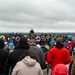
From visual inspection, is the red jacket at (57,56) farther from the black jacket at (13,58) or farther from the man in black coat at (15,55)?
the black jacket at (13,58)

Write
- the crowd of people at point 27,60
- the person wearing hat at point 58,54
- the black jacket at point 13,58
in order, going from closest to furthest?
the crowd of people at point 27,60 < the black jacket at point 13,58 < the person wearing hat at point 58,54

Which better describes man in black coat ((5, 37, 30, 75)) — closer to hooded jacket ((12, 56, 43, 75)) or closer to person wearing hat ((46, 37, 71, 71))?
hooded jacket ((12, 56, 43, 75))

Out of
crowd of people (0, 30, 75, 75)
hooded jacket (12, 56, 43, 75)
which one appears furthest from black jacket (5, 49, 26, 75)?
hooded jacket (12, 56, 43, 75)

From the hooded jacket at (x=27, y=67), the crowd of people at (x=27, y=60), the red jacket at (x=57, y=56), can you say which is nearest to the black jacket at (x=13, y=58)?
the crowd of people at (x=27, y=60)

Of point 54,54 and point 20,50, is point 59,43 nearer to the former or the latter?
point 54,54

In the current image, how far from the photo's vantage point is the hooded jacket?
25.3 ft

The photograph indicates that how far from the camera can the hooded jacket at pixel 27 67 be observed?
7723mm

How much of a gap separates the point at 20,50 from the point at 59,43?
2.10m

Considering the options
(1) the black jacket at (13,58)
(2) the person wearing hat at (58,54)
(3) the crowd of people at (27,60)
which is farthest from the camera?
(2) the person wearing hat at (58,54)

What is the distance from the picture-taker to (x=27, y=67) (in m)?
7.76

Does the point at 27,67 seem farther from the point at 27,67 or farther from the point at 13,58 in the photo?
the point at 13,58

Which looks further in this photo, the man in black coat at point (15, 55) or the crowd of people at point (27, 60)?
the man in black coat at point (15, 55)

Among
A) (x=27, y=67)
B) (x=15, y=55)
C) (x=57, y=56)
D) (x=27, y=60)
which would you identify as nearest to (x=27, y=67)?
(x=27, y=67)

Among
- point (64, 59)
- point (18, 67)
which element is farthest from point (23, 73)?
point (64, 59)
